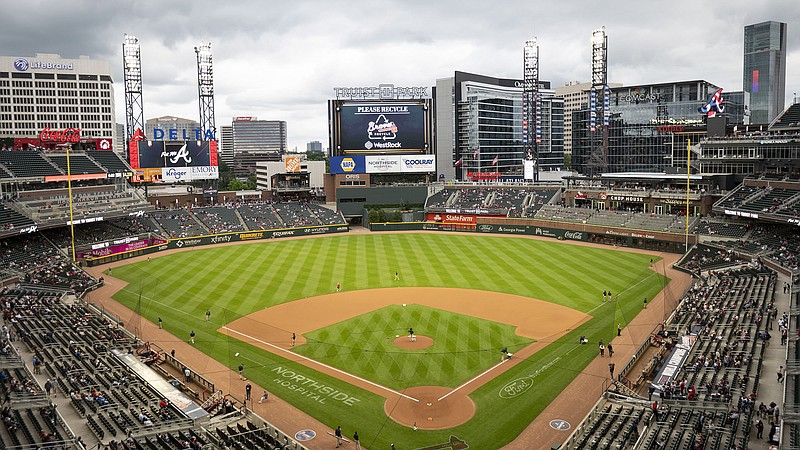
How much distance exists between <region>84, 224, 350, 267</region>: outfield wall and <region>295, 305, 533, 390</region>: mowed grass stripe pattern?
3444 centimetres

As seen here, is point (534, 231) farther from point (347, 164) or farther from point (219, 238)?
point (219, 238)

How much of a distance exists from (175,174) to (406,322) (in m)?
51.9

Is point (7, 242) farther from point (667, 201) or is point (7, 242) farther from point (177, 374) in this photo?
point (667, 201)

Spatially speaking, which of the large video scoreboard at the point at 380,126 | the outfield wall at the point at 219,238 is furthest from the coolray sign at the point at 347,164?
the outfield wall at the point at 219,238

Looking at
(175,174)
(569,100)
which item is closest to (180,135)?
(175,174)

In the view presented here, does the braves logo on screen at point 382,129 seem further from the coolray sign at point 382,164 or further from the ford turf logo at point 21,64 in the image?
the ford turf logo at point 21,64

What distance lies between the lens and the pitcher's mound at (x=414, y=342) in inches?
1240

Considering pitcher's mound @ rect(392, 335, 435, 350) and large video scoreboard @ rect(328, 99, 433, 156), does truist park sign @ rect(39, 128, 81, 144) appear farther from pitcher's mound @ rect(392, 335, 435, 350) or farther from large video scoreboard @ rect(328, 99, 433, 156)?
pitcher's mound @ rect(392, 335, 435, 350)

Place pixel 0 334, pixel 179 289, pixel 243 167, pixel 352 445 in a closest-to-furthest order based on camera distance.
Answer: pixel 352 445
pixel 0 334
pixel 179 289
pixel 243 167

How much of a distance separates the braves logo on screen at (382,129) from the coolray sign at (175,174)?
83.2 feet

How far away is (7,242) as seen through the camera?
52906mm

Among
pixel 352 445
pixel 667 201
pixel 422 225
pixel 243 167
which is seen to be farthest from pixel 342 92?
pixel 243 167

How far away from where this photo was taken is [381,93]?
84.9 m

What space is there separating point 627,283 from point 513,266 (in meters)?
10.7
